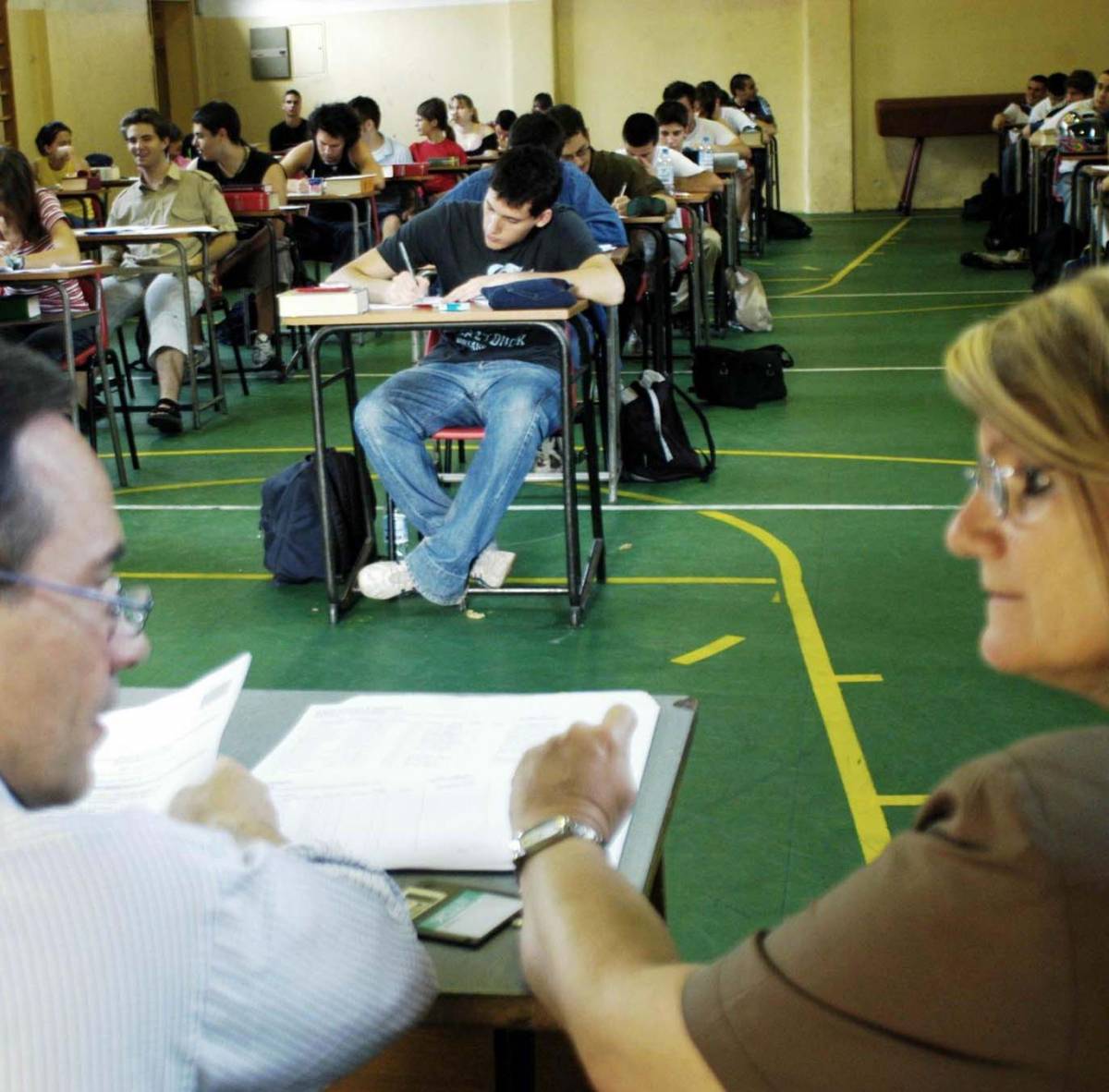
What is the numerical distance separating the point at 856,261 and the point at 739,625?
928cm

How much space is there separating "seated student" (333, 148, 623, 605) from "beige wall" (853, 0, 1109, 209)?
14395mm

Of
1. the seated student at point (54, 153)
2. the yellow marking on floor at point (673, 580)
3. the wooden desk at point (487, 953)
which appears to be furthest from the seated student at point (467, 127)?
the wooden desk at point (487, 953)

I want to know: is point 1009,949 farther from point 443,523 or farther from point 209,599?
point 209,599

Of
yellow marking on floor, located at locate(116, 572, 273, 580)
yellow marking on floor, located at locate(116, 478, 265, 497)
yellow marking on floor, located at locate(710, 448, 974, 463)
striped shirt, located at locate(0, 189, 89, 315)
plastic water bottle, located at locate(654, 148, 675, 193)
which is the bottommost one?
yellow marking on floor, located at locate(116, 572, 273, 580)

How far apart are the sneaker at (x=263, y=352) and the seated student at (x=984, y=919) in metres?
7.61

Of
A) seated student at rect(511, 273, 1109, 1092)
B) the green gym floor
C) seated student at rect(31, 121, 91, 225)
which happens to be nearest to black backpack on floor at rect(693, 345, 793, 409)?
the green gym floor

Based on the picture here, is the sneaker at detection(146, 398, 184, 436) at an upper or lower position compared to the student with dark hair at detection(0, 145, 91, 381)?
lower

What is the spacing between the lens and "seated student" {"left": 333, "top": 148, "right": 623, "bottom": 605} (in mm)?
4254

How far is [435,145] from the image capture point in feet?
45.1

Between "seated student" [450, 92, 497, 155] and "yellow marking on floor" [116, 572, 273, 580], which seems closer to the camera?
"yellow marking on floor" [116, 572, 273, 580]

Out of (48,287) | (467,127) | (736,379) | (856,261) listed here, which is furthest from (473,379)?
(467,127)

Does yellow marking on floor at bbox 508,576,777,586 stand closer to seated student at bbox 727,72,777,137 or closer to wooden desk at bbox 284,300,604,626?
wooden desk at bbox 284,300,604,626

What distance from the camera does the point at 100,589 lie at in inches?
42.2

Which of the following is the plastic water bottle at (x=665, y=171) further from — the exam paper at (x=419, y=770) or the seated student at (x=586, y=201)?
the exam paper at (x=419, y=770)
